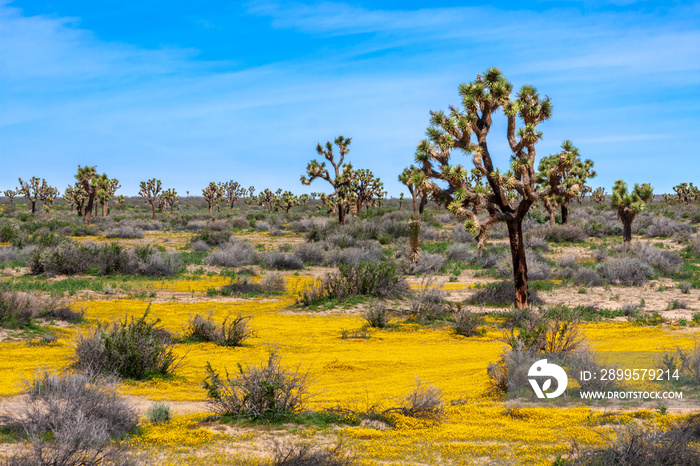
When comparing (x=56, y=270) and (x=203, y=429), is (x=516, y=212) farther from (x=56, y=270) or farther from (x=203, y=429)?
(x=56, y=270)

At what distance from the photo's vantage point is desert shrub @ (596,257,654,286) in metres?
21.0

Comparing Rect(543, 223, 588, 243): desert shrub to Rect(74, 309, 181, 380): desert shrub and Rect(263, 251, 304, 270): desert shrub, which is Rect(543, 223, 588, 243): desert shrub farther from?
Rect(74, 309, 181, 380): desert shrub

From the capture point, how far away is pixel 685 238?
34406 mm

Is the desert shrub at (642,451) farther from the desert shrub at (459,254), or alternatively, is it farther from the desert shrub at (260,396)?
the desert shrub at (459,254)

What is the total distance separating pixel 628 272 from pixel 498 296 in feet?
22.0

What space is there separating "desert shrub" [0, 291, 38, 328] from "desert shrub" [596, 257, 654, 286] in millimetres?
19949

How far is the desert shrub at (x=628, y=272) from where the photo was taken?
68.7 feet

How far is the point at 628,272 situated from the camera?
2120 centimetres

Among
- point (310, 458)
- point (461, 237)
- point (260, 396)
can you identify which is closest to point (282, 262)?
point (461, 237)

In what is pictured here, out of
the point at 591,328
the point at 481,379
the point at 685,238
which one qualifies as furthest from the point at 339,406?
the point at 685,238

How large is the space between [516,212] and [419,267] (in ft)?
29.3

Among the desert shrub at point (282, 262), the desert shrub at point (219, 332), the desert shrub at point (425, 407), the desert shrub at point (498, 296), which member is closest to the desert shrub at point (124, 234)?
the desert shrub at point (282, 262)

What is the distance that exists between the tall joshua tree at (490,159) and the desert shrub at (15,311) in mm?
11551

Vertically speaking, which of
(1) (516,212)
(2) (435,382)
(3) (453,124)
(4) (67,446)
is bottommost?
(2) (435,382)
